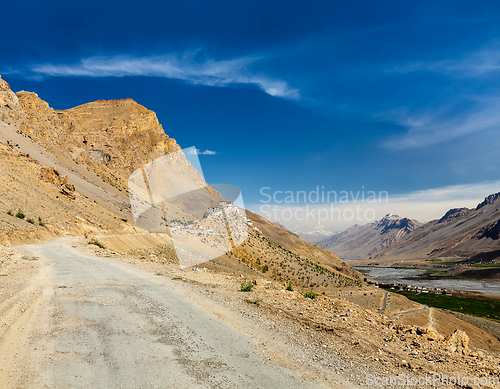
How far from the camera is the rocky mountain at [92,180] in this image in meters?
33.1

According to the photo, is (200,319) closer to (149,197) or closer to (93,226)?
(93,226)

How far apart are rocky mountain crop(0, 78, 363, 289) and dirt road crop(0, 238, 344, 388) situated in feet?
64.8

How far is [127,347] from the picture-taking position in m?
5.78

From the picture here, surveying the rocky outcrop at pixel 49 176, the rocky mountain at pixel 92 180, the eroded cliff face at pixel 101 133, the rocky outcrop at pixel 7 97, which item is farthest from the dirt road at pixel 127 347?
the rocky outcrop at pixel 7 97

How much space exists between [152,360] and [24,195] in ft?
129

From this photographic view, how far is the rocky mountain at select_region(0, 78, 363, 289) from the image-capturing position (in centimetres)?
3306

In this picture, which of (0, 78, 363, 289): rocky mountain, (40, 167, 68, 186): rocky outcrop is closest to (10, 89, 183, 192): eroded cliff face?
(0, 78, 363, 289): rocky mountain

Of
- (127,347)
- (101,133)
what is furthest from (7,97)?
(127,347)

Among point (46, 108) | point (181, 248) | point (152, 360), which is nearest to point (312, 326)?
point (152, 360)

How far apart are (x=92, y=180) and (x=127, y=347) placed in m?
69.9

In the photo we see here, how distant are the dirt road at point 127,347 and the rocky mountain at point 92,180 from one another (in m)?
19.7

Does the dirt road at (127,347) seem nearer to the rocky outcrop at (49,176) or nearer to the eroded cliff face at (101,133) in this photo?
the rocky outcrop at (49,176)

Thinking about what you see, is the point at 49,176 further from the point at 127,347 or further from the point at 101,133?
the point at 101,133

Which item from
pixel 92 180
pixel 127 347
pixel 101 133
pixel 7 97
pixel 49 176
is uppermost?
pixel 101 133
